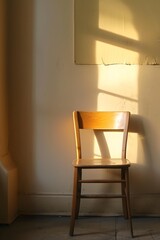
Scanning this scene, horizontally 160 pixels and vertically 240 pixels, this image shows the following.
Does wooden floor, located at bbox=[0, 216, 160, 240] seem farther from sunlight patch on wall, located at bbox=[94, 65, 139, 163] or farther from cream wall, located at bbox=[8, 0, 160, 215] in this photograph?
sunlight patch on wall, located at bbox=[94, 65, 139, 163]

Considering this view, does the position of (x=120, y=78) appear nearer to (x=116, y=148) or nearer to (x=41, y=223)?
(x=116, y=148)

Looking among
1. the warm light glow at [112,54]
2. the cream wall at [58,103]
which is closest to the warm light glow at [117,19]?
the warm light glow at [112,54]

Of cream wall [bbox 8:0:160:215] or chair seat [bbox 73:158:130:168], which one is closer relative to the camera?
chair seat [bbox 73:158:130:168]

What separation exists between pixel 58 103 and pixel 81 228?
3.34 feet

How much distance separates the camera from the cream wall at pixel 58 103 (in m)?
2.86

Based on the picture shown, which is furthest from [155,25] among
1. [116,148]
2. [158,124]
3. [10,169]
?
[10,169]

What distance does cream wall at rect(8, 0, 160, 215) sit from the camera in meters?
2.86

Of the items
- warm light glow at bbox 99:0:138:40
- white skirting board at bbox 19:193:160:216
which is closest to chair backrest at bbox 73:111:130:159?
white skirting board at bbox 19:193:160:216

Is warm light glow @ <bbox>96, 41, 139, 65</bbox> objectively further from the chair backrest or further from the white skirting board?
the white skirting board

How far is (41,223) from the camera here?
2703 millimetres

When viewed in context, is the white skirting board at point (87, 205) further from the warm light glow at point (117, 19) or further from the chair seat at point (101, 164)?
the warm light glow at point (117, 19)

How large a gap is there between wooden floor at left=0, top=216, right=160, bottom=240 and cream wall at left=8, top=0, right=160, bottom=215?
11 cm

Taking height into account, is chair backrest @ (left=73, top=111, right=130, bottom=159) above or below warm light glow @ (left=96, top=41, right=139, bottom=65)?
below

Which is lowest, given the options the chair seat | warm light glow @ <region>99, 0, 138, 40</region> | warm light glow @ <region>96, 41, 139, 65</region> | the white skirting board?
the white skirting board
